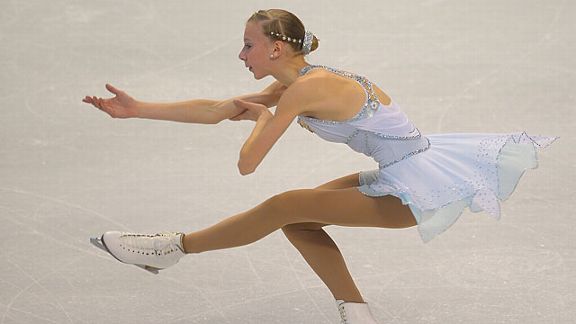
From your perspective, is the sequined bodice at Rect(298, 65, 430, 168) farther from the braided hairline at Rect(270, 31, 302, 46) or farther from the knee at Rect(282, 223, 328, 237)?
the knee at Rect(282, 223, 328, 237)

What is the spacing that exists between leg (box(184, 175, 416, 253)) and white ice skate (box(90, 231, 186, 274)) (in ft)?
0.71

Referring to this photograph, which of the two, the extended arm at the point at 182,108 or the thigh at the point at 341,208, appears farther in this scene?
the extended arm at the point at 182,108

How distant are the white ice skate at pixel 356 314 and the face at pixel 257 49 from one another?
849mm

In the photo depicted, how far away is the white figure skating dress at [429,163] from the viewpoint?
3.78m

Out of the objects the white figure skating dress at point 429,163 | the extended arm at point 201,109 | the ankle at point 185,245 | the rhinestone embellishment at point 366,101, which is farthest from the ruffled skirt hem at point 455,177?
the ankle at point 185,245

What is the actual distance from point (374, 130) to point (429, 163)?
0.23m

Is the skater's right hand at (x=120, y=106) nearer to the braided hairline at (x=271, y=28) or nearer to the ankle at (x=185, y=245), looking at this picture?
the ankle at (x=185, y=245)

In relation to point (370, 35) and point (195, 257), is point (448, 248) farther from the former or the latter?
point (370, 35)

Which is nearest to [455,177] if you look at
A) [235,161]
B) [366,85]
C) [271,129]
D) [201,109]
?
[366,85]

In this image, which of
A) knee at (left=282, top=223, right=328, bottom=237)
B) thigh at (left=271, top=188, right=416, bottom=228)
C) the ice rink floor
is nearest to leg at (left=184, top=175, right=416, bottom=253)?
thigh at (left=271, top=188, right=416, bottom=228)

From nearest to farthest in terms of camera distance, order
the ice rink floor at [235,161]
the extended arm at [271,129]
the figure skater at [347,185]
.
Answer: the extended arm at [271,129] < the figure skater at [347,185] < the ice rink floor at [235,161]

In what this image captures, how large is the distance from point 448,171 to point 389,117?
27 cm

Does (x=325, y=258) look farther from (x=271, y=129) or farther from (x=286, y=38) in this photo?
(x=286, y=38)

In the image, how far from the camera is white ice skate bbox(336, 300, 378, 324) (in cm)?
392
